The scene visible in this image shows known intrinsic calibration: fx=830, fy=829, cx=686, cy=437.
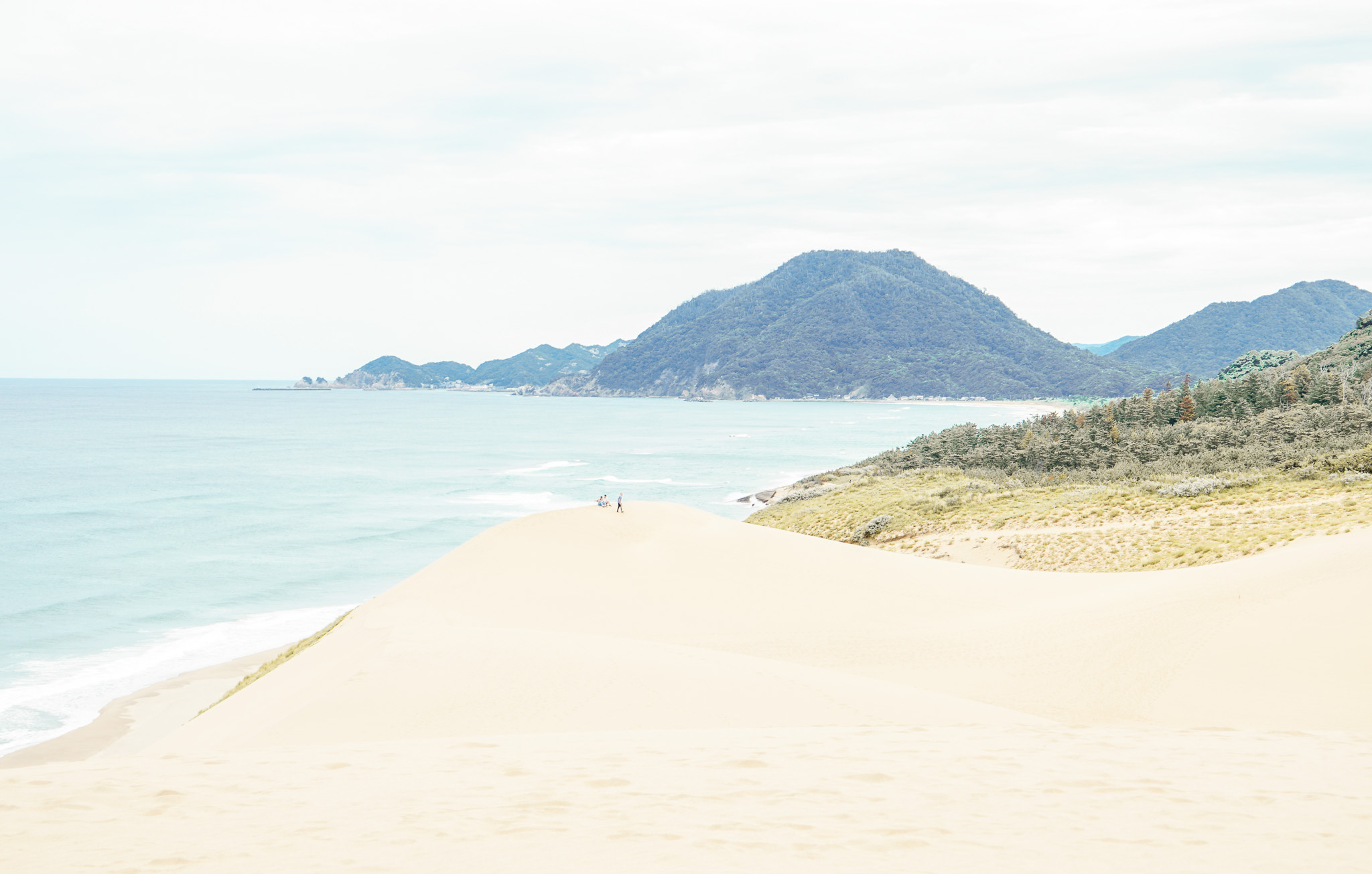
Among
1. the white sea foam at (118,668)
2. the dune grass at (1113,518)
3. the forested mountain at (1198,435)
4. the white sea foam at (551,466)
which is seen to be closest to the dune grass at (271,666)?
the white sea foam at (118,668)

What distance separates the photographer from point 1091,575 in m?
18.4

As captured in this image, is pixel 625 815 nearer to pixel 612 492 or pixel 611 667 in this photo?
pixel 611 667

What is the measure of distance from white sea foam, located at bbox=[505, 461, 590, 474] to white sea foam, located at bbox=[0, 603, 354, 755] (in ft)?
134

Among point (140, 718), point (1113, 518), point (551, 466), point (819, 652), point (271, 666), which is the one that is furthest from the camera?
point (551, 466)

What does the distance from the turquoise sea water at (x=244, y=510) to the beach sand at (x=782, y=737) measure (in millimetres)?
8641

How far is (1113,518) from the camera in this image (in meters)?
25.3

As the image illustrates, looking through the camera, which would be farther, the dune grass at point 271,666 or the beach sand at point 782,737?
the dune grass at point 271,666

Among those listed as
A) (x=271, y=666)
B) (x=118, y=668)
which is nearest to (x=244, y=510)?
(x=118, y=668)

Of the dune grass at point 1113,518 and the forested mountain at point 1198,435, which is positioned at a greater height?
the forested mountain at point 1198,435

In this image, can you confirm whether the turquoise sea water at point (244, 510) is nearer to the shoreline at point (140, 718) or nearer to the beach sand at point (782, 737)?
the shoreline at point (140, 718)

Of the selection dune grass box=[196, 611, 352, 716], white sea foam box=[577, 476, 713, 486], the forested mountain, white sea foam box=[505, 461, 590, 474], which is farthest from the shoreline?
white sea foam box=[505, 461, 590, 474]

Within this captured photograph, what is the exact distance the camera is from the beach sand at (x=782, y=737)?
17.0 feet

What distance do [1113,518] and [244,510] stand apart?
45.0 m

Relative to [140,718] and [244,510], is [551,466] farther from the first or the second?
[140,718]
